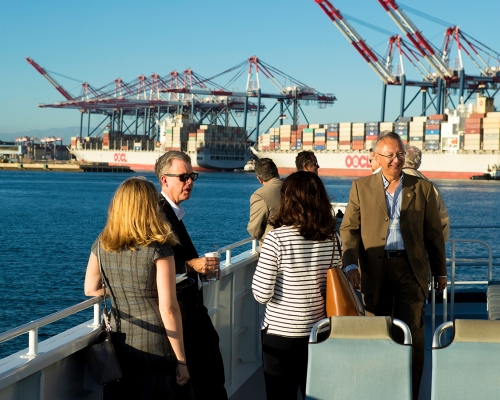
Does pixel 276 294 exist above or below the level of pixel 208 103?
below

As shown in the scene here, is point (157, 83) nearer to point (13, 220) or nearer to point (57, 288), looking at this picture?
point (13, 220)

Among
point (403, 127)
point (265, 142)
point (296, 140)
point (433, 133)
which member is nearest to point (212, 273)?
point (433, 133)

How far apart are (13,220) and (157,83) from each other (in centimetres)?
7190

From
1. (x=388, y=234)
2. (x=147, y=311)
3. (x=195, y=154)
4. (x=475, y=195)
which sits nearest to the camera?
(x=147, y=311)

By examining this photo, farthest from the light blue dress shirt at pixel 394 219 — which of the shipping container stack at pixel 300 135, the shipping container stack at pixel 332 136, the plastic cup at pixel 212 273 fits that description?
the shipping container stack at pixel 300 135

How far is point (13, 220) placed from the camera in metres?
26.5

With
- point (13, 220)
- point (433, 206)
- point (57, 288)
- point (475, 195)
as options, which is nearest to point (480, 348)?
point (433, 206)

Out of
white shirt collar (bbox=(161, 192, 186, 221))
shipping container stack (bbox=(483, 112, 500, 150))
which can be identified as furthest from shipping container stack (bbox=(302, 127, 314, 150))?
white shirt collar (bbox=(161, 192, 186, 221))

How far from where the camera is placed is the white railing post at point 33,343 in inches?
70.4

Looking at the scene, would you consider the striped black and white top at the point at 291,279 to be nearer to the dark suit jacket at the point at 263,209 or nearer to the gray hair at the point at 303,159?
the dark suit jacket at the point at 263,209

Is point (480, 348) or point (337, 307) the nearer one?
point (480, 348)

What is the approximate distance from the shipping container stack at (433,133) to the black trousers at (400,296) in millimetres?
56292

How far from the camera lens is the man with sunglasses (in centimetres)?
286

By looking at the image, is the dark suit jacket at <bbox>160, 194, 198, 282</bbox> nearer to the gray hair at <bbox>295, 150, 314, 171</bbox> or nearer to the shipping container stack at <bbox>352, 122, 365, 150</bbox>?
the gray hair at <bbox>295, 150, 314, 171</bbox>
